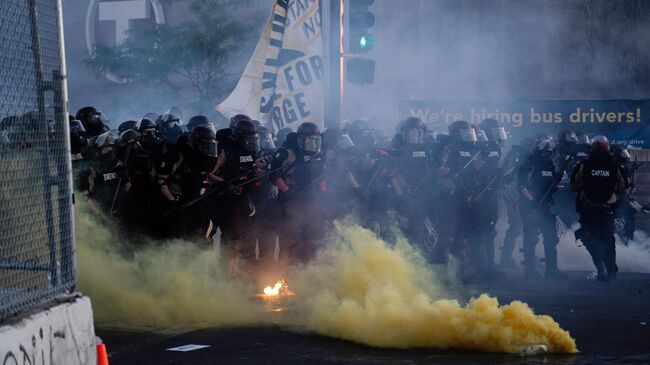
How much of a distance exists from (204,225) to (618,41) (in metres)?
18.5

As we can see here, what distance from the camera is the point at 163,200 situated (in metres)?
11.2

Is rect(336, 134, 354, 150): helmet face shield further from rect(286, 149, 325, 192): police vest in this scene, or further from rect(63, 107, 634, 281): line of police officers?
rect(286, 149, 325, 192): police vest

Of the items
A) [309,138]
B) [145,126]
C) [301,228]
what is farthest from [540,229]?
[145,126]

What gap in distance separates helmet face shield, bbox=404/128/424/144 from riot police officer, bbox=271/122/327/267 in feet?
5.23

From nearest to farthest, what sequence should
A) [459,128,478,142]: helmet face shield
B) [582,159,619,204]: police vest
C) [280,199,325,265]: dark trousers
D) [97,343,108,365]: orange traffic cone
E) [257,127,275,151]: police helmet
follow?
[97,343,108,365]: orange traffic cone, [280,199,325,265]: dark trousers, [582,159,619,204]: police vest, [459,128,478,142]: helmet face shield, [257,127,275,151]: police helmet

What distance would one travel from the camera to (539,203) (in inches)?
530

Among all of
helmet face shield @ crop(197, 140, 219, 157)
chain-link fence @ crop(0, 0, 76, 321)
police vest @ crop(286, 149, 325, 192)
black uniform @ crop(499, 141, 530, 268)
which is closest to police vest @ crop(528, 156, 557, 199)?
black uniform @ crop(499, 141, 530, 268)

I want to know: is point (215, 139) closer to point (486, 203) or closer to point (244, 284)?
point (244, 284)

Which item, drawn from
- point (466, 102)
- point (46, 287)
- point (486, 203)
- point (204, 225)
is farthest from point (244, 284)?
point (466, 102)

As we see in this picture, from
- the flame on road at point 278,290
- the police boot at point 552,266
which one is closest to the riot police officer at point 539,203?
the police boot at point 552,266

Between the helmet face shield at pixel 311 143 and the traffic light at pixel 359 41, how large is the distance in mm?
2947

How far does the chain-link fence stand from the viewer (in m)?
5.10

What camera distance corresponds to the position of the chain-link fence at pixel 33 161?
5.10m

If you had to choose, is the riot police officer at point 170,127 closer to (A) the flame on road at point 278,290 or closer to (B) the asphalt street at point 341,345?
(A) the flame on road at point 278,290
